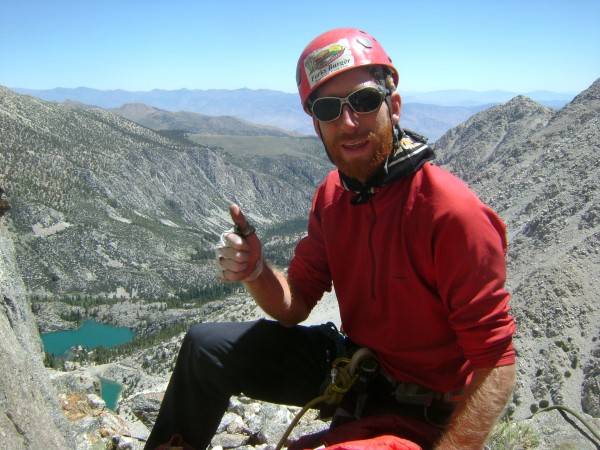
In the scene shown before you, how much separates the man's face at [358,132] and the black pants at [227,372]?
185 cm

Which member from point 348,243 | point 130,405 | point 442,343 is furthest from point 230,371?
point 130,405

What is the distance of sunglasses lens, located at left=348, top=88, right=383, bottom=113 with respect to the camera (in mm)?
4512

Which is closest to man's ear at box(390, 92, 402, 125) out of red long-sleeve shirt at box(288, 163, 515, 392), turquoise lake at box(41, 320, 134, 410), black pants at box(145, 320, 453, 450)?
red long-sleeve shirt at box(288, 163, 515, 392)

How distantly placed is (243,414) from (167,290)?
166 metres

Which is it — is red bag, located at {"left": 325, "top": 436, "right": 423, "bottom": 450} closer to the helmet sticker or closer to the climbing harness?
the climbing harness

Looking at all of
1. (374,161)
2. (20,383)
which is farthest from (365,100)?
(20,383)

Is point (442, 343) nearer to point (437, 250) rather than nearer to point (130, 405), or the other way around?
point (437, 250)

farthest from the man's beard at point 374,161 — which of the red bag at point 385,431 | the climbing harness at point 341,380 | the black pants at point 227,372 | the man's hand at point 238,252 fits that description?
the red bag at point 385,431

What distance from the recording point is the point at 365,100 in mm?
4535

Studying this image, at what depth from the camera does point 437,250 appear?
3.98 metres

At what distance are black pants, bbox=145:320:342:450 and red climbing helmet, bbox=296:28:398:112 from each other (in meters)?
A: 2.41

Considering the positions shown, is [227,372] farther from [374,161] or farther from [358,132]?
[358,132]

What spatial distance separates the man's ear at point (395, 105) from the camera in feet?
15.5

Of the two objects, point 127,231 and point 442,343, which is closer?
point 442,343
